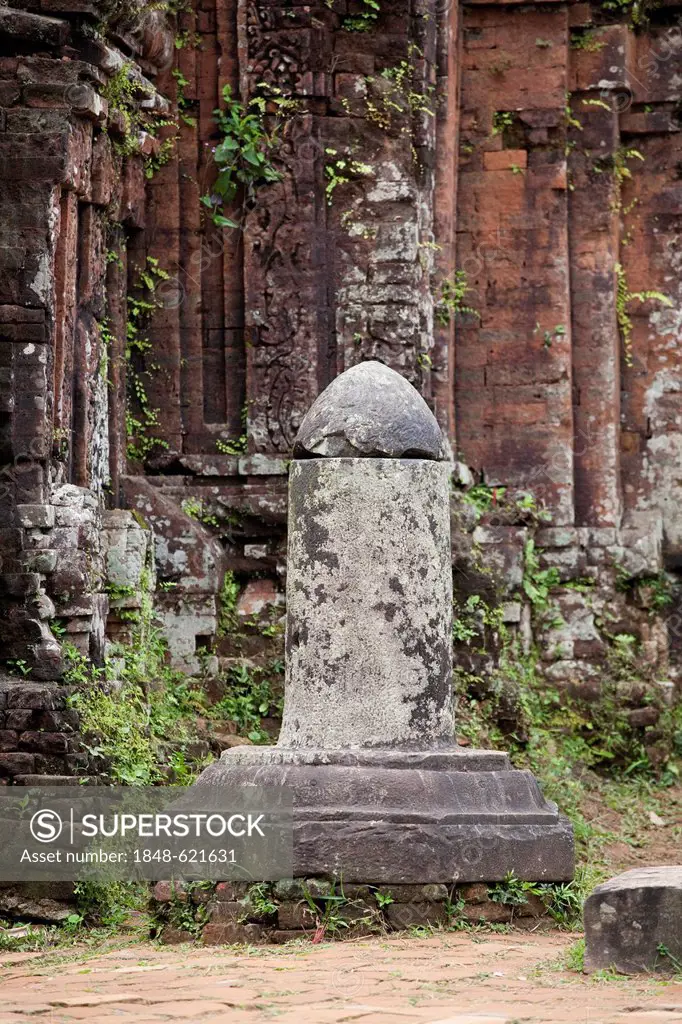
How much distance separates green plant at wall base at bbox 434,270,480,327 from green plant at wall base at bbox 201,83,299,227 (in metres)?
1.88

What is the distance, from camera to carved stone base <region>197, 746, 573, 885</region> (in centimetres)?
704

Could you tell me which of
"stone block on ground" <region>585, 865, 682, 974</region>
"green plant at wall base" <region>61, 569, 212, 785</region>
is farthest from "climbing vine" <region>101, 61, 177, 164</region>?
"stone block on ground" <region>585, 865, 682, 974</region>

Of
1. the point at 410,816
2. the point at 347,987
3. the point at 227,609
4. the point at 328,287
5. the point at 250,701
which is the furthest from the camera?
the point at 328,287

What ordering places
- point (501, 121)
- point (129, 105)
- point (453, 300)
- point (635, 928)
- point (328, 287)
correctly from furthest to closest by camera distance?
point (501, 121)
point (453, 300)
point (328, 287)
point (129, 105)
point (635, 928)

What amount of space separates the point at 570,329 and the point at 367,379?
6763 mm

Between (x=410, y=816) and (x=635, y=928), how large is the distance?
1.27 metres

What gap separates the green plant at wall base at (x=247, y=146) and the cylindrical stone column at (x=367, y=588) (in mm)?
5019

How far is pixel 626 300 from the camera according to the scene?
48.1ft

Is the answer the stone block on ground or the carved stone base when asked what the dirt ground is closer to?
the stone block on ground

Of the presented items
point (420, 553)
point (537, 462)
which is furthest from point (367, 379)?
point (537, 462)

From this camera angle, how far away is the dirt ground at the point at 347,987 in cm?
546

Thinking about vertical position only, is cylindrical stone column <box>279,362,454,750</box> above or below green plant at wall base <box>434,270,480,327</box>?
below

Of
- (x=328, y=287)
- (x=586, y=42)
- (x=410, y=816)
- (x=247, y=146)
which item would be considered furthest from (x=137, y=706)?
(x=586, y=42)

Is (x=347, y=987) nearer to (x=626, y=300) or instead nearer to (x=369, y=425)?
(x=369, y=425)
